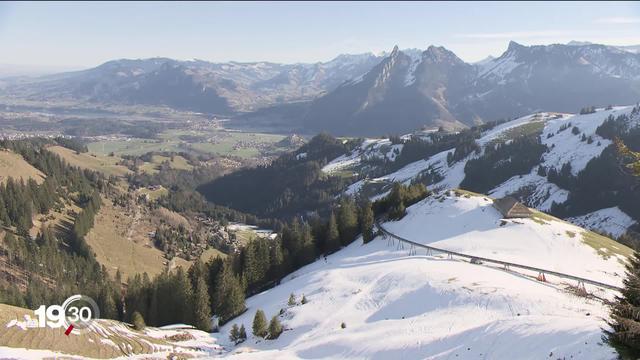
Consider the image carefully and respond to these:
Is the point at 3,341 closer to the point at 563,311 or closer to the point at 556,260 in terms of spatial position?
the point at 563,311

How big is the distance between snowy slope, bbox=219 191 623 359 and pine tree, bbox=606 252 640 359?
12.3 feet

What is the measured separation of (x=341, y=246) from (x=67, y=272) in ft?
312

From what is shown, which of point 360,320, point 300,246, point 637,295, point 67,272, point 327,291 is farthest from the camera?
point 67,272

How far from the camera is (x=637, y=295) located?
32.1 meters

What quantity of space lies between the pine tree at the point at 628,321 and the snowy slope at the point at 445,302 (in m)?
3.73

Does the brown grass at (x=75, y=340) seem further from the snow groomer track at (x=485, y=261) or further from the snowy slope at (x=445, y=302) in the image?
the snow groomer track at (x=485, y=261)

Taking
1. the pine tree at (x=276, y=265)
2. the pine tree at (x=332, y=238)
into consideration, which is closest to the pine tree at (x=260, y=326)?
the pine tree at (x=276, y=265)

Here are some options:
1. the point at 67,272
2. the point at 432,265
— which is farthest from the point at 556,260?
the point at 67,272

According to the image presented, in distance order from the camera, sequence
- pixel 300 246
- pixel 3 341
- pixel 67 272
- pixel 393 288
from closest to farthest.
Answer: pixel 3 341 → pixel 393 288 → pixel 300 246 → pixel 67 272

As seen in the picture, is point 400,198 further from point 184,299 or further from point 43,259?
point 43,259

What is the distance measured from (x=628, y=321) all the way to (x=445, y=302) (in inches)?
1489

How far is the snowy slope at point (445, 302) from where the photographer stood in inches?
1788

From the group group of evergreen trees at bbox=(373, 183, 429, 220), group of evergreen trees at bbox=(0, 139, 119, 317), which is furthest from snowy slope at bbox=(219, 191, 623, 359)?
group of evergreen trees at bbox=(0, 139, 119, 317)

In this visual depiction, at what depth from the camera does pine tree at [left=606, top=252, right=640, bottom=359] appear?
→ 3034 cm
